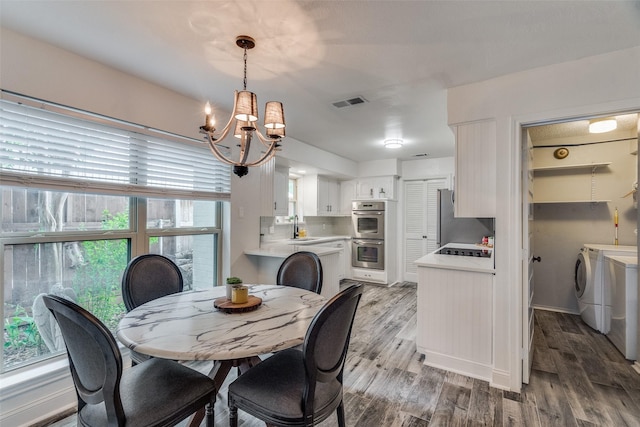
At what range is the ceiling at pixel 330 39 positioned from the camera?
156cm

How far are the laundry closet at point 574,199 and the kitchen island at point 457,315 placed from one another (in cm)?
175

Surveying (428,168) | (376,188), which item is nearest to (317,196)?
(376,188)

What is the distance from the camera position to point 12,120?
1.81 m

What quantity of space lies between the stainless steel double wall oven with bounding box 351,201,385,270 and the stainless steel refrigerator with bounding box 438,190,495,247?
1.46m

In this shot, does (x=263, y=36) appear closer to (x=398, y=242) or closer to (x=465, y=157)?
(x=465, y=157)

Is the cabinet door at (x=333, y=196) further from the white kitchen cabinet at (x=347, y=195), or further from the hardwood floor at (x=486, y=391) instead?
the hardwood floor at (x=486, y=391)

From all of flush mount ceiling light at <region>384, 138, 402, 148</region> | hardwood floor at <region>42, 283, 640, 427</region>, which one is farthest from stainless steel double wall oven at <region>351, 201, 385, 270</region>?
hardwood floor at <region>42, 283, 640, 427</region>

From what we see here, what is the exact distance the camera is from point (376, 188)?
5836 mm

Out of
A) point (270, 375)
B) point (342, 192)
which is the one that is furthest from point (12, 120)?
point (342, 192)

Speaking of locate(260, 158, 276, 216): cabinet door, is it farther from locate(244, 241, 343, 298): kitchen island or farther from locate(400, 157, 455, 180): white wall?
locate(400, 157, 455, 180): white wall

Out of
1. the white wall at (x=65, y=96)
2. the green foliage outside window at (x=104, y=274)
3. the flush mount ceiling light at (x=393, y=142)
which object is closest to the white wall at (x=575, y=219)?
the flush mount ceiling light at (x=393, y=142)

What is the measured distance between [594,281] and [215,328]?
4.05 m

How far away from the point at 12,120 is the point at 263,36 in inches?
65.4

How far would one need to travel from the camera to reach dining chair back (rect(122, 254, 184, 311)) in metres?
1.95
